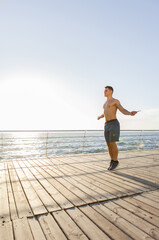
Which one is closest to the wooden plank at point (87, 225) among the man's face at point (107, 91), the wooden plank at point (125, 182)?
the wooden plank at point (125, 182)

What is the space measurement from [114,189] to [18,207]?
1.20 metres

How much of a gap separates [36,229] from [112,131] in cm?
221

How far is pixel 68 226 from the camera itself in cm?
130

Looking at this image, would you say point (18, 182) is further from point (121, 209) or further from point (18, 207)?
point (121, 209)

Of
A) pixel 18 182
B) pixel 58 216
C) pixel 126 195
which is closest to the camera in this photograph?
pixel 58 216

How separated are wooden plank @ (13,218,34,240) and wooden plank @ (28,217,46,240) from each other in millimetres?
24

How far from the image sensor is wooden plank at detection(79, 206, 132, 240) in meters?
1.20

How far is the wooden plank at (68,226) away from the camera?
1184 millimetres

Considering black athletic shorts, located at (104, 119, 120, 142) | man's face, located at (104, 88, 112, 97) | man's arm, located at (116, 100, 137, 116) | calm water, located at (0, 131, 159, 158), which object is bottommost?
calm water, located at (0, 131, 159, 158)

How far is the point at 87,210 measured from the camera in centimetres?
159

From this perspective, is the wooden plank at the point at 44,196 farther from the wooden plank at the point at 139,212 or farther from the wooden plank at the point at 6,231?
the wooden plank at the point at 139,212

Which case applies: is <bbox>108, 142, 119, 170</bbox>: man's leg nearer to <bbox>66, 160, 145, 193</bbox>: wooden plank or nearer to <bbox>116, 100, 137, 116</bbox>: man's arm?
<bbox>66, 160, 145, 193</bbox>: wooden plank

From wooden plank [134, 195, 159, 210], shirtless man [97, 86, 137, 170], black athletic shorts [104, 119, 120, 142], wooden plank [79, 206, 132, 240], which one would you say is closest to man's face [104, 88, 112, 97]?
shirtless man [97, 86, 137, 170]

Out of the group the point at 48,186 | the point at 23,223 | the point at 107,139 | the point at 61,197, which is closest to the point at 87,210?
the point at 61,197
